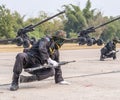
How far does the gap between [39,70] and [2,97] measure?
197cm

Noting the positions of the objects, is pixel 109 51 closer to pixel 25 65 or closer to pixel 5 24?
pixel 25 65

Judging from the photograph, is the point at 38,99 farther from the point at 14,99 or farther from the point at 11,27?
the point at 11,27

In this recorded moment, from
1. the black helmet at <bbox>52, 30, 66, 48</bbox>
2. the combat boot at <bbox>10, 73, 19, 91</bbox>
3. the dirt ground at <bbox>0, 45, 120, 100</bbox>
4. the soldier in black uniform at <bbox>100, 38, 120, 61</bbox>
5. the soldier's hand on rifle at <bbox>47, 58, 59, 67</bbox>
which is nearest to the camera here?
the dirt ground at <bbox>0, 45, 120, 100</bbox>

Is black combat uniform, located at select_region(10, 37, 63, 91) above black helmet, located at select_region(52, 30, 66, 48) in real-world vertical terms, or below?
below

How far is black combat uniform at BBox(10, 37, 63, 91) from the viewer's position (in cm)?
1200

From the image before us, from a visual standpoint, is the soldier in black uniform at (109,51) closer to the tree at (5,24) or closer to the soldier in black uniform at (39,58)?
the soldier in black uniform at (39,58)

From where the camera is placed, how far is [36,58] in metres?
12.5

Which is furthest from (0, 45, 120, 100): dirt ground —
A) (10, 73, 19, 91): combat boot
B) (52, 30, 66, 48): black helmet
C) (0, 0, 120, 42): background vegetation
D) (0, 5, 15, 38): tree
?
(0, 0, 120, 42): background vegetation

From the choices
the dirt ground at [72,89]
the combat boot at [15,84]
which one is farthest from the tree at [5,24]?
the combat boot at [15,84]

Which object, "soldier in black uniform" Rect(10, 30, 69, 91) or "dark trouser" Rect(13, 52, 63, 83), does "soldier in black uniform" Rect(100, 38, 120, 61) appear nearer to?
"dark trouser" Rect(13, 52, 63, 83)

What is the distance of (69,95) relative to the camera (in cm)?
1116

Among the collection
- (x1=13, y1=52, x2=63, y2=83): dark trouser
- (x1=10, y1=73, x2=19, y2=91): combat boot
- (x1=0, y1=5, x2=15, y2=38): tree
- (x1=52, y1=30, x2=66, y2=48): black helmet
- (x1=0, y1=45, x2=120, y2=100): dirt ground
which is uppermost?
(x1=0, y1=5, x2=15, y2=38): tree

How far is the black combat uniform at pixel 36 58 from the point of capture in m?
Result: 12.0

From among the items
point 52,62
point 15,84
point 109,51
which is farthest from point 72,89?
point 109,51
